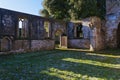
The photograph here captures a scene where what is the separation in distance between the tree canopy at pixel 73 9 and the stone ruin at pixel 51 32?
368cm

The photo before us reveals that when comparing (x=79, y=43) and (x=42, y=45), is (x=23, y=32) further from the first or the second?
(x=79, y=43)

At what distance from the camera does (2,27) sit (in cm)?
1498

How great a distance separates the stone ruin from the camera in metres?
15.5

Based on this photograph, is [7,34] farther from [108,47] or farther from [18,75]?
[108,47]

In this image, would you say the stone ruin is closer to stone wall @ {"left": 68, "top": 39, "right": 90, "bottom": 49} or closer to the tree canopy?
stone wall @ {"left": 68, "top": 39, "right": 90, "bottom": 49}

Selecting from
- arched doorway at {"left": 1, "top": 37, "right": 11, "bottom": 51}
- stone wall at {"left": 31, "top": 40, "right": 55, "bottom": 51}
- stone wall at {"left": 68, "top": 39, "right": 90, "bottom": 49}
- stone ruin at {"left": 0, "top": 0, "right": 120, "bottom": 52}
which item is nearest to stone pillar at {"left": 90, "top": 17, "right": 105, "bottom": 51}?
stone ruin at {"left": 0, "top": 0, "right": 120, "bottom": 52}

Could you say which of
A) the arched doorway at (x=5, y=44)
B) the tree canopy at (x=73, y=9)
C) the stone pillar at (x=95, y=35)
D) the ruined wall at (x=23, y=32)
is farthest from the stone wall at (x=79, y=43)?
the arched doorway at (x=5, y=44)

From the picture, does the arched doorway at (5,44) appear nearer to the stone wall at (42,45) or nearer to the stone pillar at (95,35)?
the stone wall at (42,45)

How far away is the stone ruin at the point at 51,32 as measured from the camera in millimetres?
15477

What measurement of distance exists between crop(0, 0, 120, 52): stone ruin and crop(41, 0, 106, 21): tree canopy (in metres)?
3.68

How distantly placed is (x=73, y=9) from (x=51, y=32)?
306 inches

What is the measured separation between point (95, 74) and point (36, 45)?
36.4 ft

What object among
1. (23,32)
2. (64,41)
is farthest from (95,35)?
(23,32)

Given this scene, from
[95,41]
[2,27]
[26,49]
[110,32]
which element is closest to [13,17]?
[2,27]
